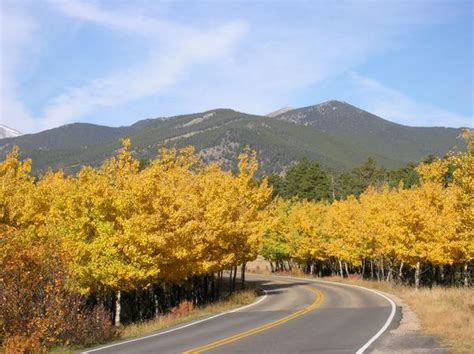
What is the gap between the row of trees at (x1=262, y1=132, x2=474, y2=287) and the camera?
25856 mm

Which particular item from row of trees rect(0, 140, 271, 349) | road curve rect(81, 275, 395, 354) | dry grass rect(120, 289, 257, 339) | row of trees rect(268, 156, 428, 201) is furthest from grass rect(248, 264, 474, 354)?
row of trees rect(268, 156, 428, 201)

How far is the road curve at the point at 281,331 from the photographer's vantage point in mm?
16375

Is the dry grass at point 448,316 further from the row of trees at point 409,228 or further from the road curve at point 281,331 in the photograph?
the row of trees at point 409,228

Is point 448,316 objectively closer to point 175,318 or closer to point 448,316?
point 448,316

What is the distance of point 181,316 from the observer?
88.2 feet

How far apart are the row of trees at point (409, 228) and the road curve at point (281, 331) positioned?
6.52 m

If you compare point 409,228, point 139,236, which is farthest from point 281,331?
point 409,228

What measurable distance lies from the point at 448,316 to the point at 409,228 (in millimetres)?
19613

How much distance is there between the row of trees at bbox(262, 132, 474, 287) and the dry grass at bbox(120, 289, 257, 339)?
8494 mm

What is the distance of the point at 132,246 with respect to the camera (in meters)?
24.0

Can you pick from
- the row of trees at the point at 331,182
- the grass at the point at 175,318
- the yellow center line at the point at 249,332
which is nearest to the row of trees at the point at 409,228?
the yellow center line at the point at 249,332

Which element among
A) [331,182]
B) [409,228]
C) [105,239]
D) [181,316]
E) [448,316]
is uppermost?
[331,182]

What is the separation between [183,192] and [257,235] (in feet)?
24.1

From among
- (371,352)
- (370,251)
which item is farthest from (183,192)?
(370,251)
